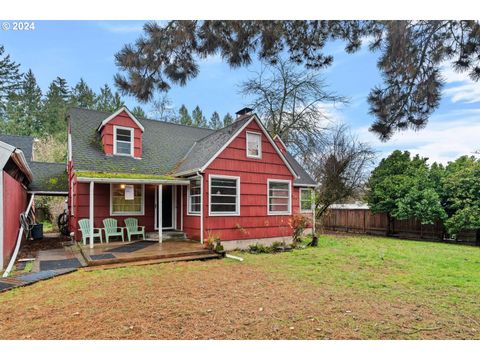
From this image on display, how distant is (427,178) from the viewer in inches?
523

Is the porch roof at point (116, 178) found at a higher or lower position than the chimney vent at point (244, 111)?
lower

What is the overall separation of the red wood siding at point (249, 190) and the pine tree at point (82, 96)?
624 centimetres

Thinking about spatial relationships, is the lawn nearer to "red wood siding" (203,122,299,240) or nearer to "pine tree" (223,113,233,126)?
"red wood siding" (203,122,299,240)

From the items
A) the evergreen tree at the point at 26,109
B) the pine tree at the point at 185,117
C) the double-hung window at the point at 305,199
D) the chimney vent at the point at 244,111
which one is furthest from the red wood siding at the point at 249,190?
the pine tree at the point at 185,117

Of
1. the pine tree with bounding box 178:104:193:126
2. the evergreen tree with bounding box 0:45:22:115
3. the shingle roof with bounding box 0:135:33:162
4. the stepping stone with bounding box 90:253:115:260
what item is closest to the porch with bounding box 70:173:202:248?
the stepping stone with bounding box 90:253:115:260

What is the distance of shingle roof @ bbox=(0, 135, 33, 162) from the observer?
1050 cm

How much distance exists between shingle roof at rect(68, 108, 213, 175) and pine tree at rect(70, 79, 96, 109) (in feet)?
2.77

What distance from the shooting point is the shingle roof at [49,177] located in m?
10.8

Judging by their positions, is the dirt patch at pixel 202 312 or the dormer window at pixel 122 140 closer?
the dirt patch at pixel 202 312

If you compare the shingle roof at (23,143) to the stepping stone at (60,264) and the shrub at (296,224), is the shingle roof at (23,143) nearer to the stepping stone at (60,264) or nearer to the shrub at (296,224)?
the stepping stone at (60,264)

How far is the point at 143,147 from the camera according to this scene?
34.7 ft

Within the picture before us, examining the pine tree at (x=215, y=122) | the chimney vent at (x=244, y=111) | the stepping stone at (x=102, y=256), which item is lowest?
the stepping stone at (x=102, y=256)

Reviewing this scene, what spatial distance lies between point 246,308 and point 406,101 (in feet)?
Result: 11.4
